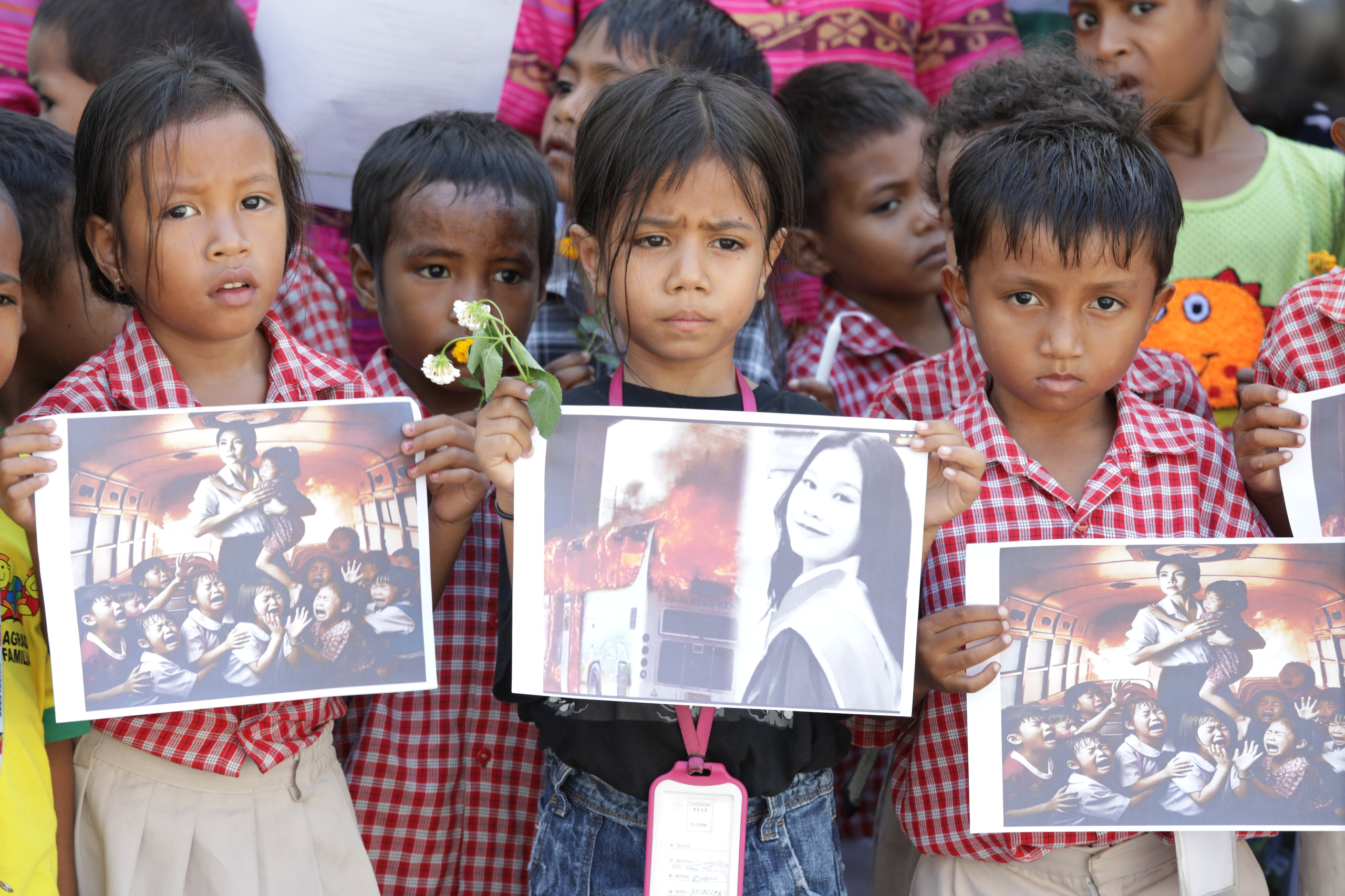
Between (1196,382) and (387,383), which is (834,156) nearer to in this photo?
(1196,382)

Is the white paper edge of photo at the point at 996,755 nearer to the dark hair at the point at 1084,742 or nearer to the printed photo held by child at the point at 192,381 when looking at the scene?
the dark hair at the point at 1084,742

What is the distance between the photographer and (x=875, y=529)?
1927 millimetres

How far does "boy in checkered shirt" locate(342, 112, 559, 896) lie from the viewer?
2541 mm

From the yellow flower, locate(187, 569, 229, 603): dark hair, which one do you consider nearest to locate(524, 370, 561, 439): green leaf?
locate(187, 569, 229, 603): dark hair

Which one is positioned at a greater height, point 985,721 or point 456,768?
point 985,721

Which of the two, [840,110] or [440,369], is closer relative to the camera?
[440,369]

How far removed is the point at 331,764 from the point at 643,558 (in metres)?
0.82

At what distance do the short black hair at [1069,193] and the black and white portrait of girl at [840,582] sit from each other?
1.88 ft

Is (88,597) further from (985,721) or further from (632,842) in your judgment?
(985,721)

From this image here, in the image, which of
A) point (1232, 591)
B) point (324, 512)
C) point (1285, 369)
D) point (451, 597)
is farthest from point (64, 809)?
point (1285, 369)

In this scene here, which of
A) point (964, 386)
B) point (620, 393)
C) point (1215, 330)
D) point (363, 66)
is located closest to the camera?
point (620, 393)

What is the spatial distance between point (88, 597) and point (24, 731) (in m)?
0.30

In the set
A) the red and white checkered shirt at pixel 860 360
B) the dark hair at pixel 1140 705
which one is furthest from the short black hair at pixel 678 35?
the dark hair at pixel 1140 705

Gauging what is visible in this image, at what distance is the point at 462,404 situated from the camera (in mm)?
2814
